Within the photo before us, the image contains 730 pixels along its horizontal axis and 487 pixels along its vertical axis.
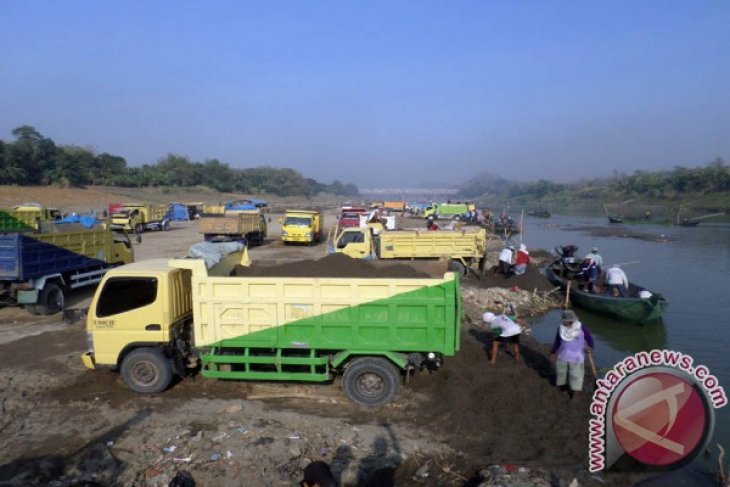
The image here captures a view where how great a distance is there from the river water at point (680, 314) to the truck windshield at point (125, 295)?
8.55 meters

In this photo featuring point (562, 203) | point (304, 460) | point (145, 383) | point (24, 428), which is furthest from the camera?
point (562, 203)

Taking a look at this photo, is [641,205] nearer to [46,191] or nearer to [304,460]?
[46,191]

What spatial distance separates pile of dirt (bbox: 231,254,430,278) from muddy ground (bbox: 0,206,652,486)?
183 cm

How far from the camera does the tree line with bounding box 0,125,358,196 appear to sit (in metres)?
54.0

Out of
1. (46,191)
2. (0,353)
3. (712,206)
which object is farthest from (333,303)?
(712,206)

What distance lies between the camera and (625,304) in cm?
1359

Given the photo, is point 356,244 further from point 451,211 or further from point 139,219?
point 451,211

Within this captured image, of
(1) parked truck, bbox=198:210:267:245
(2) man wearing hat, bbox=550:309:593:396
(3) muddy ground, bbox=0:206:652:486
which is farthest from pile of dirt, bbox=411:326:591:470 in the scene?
(1) parked truck, bbox=198:210:267:245

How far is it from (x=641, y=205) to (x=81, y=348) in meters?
105

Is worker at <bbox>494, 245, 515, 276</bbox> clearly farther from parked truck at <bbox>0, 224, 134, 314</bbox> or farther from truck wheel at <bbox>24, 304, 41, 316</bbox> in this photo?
truck wheel at <bbox>24, 304, 41, 316</bbox>

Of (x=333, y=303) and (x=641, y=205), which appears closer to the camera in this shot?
(x=333, y=303)

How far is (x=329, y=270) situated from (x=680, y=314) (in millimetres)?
12087

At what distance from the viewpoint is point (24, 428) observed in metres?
6.49

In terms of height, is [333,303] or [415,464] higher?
[333,303]
